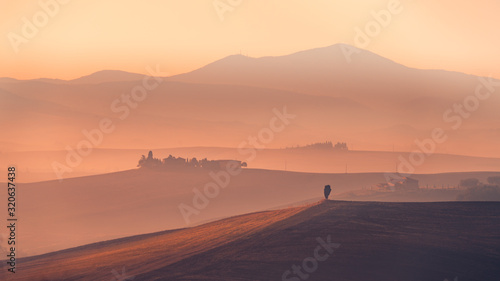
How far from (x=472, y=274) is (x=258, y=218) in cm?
3043

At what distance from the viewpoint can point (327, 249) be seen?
67125 mm

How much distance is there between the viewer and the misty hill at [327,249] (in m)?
62.6

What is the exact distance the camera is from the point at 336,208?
79.1m

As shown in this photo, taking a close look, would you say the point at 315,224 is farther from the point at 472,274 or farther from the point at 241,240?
the point at 472,274

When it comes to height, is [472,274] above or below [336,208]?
below

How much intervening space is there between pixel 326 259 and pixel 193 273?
13.2 metres

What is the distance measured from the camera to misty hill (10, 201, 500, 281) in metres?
62.6

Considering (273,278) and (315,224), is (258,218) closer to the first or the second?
(315,224)

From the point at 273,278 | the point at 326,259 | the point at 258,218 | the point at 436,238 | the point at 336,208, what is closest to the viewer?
the point at 273,278

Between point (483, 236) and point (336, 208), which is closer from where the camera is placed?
point (483, 236)

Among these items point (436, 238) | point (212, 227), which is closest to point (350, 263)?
point (436, 238)

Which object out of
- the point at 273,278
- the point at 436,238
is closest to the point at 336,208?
the point at 436,238

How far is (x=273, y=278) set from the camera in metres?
60.6

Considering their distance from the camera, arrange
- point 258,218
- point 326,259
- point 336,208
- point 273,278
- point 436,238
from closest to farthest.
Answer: point 273,278, point 326,259, point 436,238, point 336,208, point 258,218
